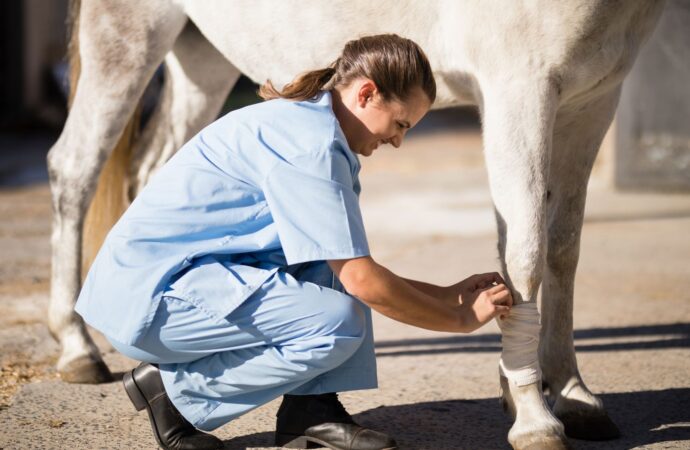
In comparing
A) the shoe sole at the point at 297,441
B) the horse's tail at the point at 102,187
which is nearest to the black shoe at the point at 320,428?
the shoe sole at the point at 297,441

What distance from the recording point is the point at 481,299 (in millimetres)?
2545

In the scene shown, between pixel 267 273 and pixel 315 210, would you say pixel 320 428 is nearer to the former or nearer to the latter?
pixel 267 273

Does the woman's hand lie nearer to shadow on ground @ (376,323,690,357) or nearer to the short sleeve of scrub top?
the short sleeve of scrub top

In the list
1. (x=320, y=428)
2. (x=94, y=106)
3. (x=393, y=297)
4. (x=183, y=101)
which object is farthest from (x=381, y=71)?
(x=183, y=101)

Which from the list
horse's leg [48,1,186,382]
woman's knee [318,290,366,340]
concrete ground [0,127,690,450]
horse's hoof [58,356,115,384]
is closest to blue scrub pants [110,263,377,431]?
woman's knee [318,290,366,340]

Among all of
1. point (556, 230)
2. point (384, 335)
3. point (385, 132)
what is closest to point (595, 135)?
point (556, 230)

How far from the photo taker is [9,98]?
521 inches

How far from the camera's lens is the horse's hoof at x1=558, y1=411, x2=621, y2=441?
2.85m

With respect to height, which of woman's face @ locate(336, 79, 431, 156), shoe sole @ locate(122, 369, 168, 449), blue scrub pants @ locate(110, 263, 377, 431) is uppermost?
woman's face @ locate(336, 79, 431, 156)

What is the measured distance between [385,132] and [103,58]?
5.31 ft

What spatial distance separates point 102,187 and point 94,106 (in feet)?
1.51

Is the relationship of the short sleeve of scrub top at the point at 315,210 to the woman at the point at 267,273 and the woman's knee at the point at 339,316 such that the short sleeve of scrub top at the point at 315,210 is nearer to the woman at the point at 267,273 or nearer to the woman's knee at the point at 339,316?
the woman at the point at 267,273

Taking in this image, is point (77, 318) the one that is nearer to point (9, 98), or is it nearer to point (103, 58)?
point (103, 58)

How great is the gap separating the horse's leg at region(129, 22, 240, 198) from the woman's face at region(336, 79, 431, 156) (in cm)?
169
